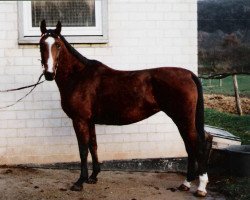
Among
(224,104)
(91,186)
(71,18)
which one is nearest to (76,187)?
(91,186)

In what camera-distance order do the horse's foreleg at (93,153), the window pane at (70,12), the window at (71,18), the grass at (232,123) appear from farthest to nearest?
the grass at (232,123) < the window pane at (70,12) < the window at (71,18) < the horse's foreleg at (93,153)

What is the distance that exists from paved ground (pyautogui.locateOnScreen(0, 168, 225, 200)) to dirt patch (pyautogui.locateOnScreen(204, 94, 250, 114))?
890 centimetres

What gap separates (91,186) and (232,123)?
22.6 feet

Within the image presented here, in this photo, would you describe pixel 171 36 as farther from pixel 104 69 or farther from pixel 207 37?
pixel 207 37

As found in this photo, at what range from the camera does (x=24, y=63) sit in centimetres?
649

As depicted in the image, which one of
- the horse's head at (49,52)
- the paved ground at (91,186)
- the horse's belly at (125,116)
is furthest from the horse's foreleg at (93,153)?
the horse's head at (49,52)

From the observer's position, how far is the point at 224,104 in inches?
623

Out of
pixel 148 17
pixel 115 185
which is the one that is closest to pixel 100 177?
pixel 115 185

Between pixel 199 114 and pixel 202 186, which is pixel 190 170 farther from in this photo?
pixel 199 114

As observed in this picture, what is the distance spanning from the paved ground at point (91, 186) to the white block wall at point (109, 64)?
0.39 m

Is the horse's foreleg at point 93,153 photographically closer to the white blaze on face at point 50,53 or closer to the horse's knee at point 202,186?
the white blaze on face at point 50,53

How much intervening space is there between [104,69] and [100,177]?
5.82ft

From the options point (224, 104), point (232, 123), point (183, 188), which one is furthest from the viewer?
point (224, 104)

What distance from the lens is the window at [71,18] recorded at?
6.45 metres
